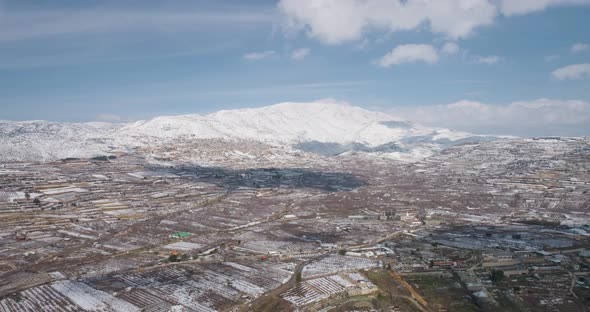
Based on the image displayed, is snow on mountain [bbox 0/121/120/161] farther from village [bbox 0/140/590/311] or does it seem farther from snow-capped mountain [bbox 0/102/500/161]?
village [bbox 0/140/590/311]

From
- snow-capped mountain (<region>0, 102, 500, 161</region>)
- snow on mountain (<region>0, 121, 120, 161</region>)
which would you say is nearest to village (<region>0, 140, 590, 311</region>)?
snow on mountain (<region>0, 121, 120, 161</region>)

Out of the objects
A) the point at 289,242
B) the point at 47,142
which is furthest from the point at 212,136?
the point at 289,242

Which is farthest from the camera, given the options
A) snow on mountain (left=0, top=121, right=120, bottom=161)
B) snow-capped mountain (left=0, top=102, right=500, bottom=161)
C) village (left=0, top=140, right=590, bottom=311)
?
snow-capped mountain (left=0, top=102, right=500, bottom=161)

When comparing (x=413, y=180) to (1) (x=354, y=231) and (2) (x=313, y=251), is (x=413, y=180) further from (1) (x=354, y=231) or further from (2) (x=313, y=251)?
(2) (x=313, y=251)

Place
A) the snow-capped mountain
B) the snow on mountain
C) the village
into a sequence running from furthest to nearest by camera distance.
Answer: the snow-capped mountain, the snow on mountain, the village

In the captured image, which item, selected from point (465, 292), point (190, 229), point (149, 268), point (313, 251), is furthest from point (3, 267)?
point (465, 292)

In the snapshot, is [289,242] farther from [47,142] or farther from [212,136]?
[212,136]

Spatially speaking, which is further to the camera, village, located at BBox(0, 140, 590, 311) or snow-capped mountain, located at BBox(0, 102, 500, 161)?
snow-capped mountain, located at BBox(0, 102, 500, 161)

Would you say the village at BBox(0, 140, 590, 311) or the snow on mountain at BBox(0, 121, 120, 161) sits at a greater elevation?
the snow on mountain at BBox(0, 121, 120, 161)
